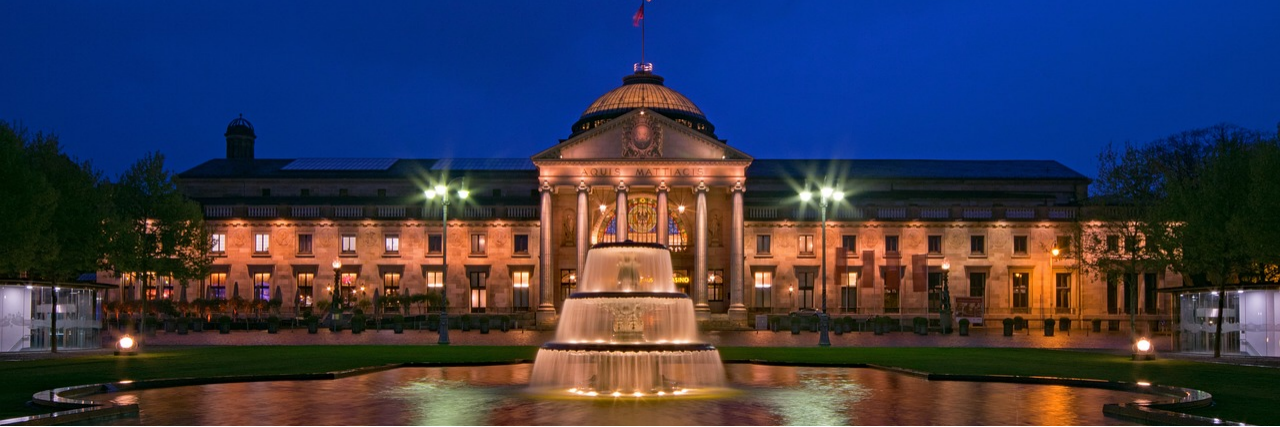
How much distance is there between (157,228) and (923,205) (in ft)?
182

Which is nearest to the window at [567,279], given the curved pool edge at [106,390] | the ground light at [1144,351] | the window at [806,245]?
the window at [806,245]

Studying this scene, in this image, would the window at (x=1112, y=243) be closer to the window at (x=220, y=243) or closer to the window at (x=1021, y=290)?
the window at (x=1021, y=290)

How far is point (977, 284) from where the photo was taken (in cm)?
9169

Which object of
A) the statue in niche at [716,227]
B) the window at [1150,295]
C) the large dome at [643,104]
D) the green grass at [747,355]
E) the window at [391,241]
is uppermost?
the large dome at [643,104]

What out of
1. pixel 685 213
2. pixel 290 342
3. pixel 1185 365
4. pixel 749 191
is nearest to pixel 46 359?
pixel 290 342

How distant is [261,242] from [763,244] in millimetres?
36978

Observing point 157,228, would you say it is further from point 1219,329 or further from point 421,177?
point 1219,329

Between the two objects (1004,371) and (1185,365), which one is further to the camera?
(1185,365)

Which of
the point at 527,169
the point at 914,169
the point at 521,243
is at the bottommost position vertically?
the point at 521,243

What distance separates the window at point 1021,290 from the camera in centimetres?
9112

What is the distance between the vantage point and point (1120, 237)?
6875cm

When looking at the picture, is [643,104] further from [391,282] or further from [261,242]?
[261,242]

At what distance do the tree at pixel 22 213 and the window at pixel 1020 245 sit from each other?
219ft

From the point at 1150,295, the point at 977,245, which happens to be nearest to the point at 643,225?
the point at 977,245
